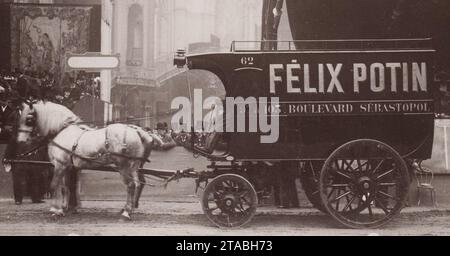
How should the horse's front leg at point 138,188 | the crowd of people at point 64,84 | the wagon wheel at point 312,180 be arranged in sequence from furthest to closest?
1. the crowd of people at point 64,84
2. the horse's front leg at point 138,188
3. the wagon wheel at point 312,180

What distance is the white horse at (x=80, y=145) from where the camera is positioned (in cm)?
677

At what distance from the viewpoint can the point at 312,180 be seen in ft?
22.9

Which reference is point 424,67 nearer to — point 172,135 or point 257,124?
point 257,124

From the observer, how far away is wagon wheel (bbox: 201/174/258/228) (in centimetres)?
632

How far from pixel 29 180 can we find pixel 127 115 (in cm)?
199

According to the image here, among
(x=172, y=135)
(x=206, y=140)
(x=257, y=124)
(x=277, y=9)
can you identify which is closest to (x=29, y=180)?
(x=172, y=135)

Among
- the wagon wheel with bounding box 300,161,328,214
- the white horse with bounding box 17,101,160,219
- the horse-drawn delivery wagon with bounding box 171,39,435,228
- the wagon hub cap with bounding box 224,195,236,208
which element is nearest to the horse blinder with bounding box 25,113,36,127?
the white horse with bounding box 17,101,160,219

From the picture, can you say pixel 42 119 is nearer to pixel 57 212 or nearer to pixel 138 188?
pixel 57 212

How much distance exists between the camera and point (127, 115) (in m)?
7.69

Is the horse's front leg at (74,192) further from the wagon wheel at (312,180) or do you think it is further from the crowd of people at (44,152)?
the wagon wheel at (312,180)

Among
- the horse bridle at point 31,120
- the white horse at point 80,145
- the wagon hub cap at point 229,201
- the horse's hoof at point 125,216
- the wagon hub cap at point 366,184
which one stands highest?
the horse bridle at point 31,120

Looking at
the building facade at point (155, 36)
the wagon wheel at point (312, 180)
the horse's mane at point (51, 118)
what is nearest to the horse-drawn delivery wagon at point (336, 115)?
the wagon wheel at point (312, 180)

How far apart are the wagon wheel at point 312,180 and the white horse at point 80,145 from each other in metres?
2.12
